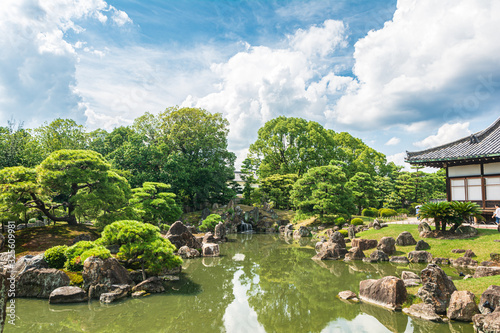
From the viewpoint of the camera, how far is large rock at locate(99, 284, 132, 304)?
892 centimetres

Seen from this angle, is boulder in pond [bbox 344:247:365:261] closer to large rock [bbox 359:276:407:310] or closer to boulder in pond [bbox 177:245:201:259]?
large rock [bbox 359:276:407:310]

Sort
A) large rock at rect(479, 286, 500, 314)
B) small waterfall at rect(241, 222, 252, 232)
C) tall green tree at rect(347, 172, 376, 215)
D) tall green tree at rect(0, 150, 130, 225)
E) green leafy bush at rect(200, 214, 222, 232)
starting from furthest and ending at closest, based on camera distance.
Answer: small waterfall at rect(241, 222, 252, 232) → tall green tree at rect(347, 172, 376, 215) → green leafy bush at rect(200, 214, 222, 232) → tall green tree at rect(0, 150, 130, 225) → large rock at rect(479, 286, 500, 314)

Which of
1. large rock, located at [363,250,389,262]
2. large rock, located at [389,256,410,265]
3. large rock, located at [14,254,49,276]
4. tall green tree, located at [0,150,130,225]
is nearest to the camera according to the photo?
large rock, located at [14,254,49,276]

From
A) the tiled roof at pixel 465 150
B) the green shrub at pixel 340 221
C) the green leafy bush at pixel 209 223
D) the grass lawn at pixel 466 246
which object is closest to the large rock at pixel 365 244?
the grass lawn at pixel 466 246

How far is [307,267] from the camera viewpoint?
1408 centimetres

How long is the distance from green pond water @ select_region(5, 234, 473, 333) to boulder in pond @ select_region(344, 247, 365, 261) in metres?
2.35

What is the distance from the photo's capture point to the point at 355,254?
51.0 ft

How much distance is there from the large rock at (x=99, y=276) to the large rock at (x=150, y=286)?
544 mm

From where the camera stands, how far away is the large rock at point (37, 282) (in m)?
9.28

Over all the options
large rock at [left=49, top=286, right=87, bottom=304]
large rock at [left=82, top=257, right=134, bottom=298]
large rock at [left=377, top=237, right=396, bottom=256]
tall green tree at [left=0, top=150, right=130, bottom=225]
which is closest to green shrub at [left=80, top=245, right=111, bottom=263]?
large rock at [left=82, top=257, right=134, bottom=298]

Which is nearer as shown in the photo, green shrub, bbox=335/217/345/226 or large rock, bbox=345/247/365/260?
large rock, bbox=345/247/365/260

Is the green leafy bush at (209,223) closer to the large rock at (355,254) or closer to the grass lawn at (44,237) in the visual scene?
the grass lawn at (44,237)

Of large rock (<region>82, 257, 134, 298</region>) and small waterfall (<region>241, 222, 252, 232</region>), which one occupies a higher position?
large rock (<region>82, 257, 134, 298</region>)

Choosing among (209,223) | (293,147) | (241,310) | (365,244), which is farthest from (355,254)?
(293,147)
